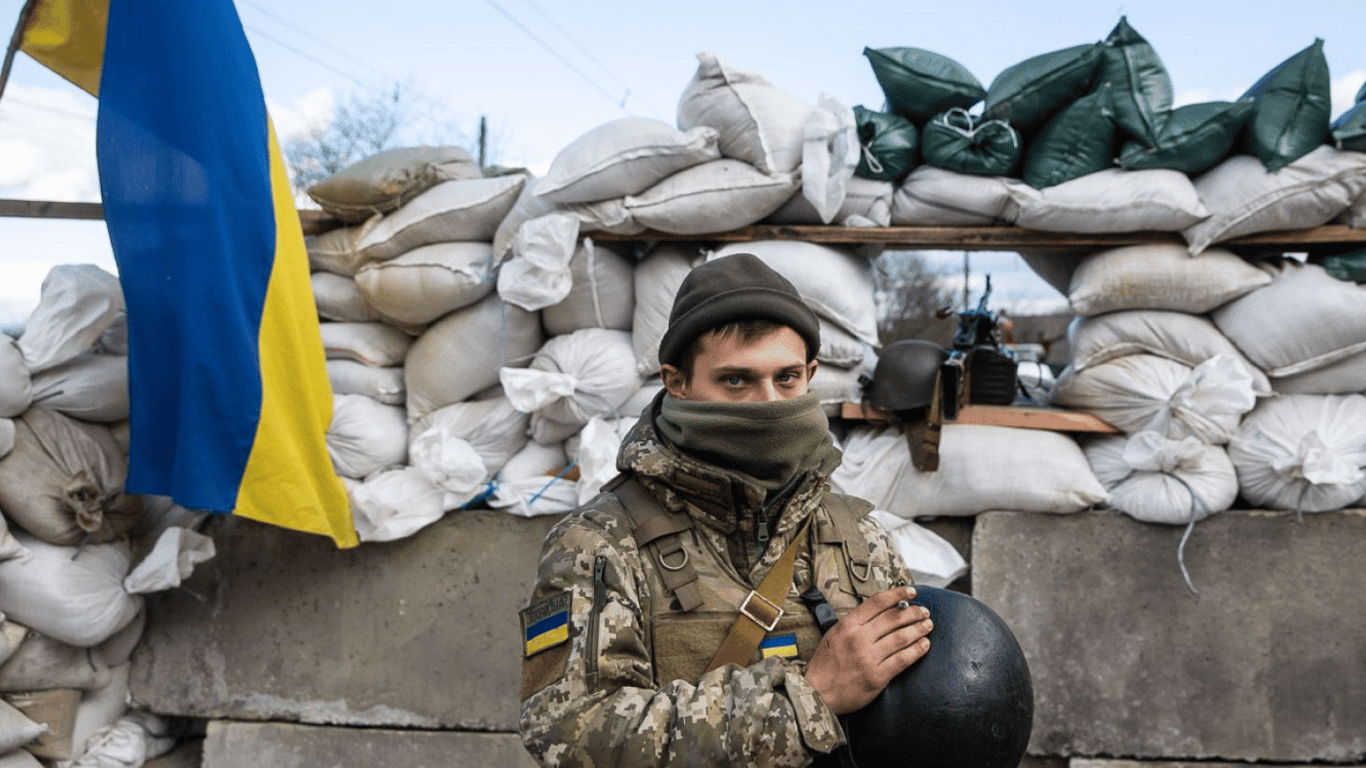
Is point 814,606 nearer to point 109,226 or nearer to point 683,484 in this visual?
point 683,484

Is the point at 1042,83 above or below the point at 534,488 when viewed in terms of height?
above

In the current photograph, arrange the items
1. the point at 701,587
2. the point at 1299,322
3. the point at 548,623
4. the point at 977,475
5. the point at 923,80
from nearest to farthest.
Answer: the point at 548,623, the point at 701,587, the point at 1299,322, the point at 977,475, the point at 923,80

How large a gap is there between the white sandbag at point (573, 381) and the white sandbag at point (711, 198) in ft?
1.68

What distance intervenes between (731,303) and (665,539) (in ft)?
1.41

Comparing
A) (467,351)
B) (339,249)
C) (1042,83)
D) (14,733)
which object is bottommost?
(14,733)

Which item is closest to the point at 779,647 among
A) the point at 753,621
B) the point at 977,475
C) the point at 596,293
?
the point at 753,621

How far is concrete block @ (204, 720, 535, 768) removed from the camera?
142 inches

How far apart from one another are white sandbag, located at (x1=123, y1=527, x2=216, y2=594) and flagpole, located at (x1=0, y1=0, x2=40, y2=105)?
165 cm

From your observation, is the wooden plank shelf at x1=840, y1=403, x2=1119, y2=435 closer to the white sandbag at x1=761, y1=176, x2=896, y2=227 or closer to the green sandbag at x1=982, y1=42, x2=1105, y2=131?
the white sandbag at x1=761, y1=176, x2=896, y2=227

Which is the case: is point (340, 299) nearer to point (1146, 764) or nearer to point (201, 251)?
point (201, 251)

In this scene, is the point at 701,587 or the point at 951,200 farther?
the point at 951,200

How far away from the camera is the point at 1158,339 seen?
11.2ft

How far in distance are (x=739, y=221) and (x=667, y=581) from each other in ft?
7.13

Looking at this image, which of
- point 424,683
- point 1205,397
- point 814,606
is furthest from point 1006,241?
point 424,683
